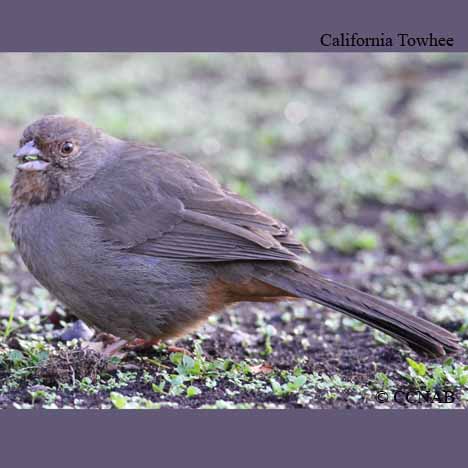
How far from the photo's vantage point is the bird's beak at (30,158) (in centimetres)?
540

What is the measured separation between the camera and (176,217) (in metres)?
5.39

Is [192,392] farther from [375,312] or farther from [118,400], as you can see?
[375,312]

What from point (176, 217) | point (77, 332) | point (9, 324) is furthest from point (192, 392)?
point (9, 324)

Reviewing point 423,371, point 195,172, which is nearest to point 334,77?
point 195,172

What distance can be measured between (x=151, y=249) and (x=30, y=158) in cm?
94

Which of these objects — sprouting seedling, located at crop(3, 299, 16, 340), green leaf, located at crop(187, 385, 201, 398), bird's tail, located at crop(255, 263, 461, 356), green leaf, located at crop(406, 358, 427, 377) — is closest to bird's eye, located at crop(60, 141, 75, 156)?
sprouting seedling, located at crop(3, 299, 16, 340)

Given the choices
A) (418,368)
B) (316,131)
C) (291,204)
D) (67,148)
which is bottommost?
(418,368)

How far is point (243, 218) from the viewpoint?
5426 millimetres

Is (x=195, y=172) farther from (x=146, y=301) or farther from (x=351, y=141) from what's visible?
(x=351, y=141)

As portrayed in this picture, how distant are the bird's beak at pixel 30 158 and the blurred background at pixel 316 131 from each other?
1596mm

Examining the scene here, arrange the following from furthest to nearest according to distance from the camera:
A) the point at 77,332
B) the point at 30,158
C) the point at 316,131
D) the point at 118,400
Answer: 1. the point at 316,131
2. the point at 77,332
3. the point at 30,158
4. the point at 118,400

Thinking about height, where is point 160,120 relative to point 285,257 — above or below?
above

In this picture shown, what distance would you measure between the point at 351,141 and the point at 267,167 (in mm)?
1259

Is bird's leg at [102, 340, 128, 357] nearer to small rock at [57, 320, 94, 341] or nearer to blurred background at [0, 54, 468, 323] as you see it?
small rock at [57, 320, 94, 341]
